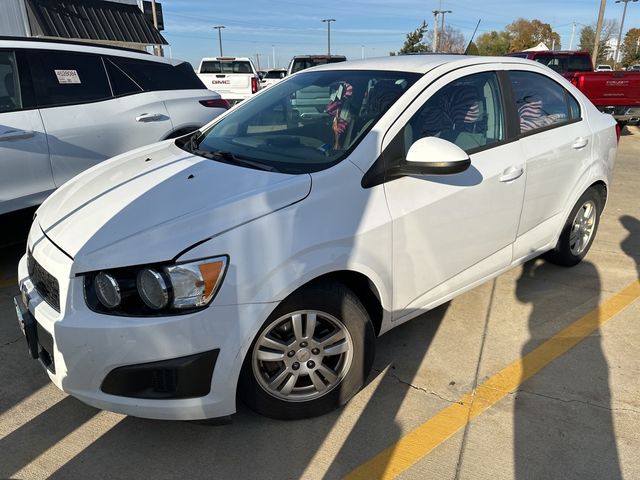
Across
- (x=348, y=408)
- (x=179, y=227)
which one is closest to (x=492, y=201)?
(x=348, y=408)

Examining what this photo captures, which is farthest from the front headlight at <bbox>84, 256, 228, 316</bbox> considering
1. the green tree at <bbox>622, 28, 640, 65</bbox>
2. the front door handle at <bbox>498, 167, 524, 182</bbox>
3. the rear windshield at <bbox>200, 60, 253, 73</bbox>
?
the green tree at <bbox>622, 28, 640, 65</bbox>

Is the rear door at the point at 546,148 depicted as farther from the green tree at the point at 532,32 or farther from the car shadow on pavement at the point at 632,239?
the green tree at the point at 532,32

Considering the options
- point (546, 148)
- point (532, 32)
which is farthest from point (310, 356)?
point (532, 32)

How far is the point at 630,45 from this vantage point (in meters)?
67.6

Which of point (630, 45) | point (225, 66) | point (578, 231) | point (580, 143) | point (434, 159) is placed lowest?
point (578, 231)

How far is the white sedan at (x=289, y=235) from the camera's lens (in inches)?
84.1

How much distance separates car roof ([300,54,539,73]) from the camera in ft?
10.2

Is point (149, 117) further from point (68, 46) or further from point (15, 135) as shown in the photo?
point (15, 135)

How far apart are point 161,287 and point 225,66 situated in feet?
53.9

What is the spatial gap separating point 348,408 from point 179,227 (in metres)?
1.28

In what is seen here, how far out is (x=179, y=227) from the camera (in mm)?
2199

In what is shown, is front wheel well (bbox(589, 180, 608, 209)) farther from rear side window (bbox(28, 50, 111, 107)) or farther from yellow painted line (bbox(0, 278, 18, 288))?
yellow painted line (bbox(0, 278, 18, 288))

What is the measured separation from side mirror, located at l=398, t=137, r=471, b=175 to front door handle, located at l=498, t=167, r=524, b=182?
2.20 feet

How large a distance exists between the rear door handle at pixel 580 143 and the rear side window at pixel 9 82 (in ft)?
14.0
